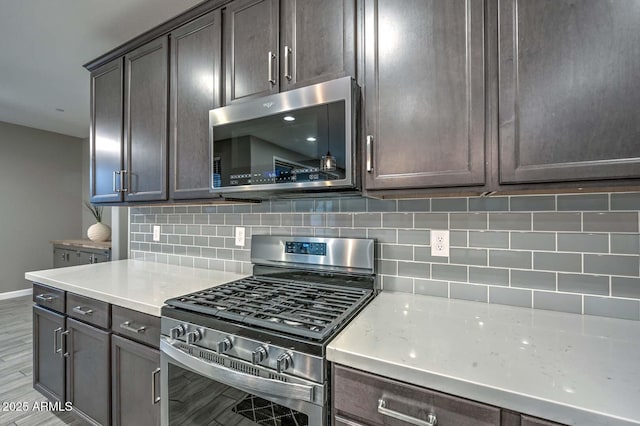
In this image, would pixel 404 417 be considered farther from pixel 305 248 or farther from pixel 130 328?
pixel 130 328

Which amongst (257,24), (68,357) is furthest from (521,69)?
(68,357)

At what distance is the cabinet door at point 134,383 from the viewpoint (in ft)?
4.32

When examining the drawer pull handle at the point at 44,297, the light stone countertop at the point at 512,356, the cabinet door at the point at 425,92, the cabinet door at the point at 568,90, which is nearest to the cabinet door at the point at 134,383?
the drawer pull handle at the point at 44,297

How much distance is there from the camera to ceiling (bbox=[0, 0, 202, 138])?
1.89 metres

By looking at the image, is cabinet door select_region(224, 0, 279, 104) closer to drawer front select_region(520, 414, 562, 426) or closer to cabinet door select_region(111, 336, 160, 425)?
cabinet door select_region(111, 336, 160, 425)

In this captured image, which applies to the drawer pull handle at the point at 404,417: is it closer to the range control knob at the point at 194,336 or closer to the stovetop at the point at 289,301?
the stovetop at the point at 289,301

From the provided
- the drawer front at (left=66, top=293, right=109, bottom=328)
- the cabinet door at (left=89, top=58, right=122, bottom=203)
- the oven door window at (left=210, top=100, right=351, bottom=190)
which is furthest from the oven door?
the cabinet door at (left=89, top=58, right=122, bottom=203)

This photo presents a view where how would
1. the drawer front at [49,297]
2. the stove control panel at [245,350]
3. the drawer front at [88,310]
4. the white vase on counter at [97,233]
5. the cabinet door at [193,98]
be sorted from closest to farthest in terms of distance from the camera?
the stove control panel at [245,350] → the drawer front at [88,310] → the cabinet door at [193,98] → the drawer front at [49,297] → the white vase on counter at [97,233]

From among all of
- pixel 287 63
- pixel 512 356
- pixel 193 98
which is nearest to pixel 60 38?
pixel 193 98

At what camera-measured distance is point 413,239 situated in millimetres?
1422

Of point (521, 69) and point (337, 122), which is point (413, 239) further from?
point (521, 69)

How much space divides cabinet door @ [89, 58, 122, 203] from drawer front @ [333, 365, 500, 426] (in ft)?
6.50

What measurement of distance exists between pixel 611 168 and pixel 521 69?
0.40 metres

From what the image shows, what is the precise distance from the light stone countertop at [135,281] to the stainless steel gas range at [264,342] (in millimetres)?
188
